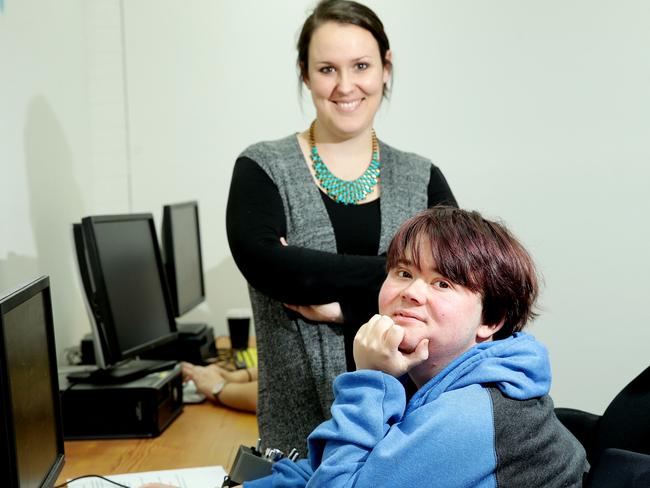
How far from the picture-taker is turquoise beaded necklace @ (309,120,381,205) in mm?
1864

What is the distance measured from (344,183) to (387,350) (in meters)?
0.73

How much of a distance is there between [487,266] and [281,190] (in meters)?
0.68

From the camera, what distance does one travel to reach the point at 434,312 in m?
1.25

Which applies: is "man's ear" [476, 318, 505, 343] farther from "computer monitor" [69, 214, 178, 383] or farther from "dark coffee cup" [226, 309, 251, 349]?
"dark coffee cup" [226, 309, 251, 349]

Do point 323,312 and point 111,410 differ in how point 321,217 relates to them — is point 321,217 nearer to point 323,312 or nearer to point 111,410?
point 323,312

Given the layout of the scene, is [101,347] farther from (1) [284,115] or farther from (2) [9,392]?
(1) [284,115]

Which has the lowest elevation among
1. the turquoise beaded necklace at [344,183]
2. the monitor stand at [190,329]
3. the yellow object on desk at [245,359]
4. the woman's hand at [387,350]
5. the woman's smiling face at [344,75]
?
the yellow object on desk at [245,359]

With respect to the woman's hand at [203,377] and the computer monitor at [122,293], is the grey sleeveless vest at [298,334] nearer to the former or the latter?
the computer monitor at [122,293]

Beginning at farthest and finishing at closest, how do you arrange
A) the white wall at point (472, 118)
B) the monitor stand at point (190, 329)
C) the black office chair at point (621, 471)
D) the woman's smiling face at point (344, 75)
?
the white wall at point (472, 118), the monitor stand at point (190, 329), the woman's smiling face at point (344, 75), the black office chair at point (621, 471)

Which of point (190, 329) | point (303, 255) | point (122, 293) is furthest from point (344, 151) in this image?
point (190, 329)

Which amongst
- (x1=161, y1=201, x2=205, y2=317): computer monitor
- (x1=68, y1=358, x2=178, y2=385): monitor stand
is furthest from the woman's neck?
(x1=161, y1=201, x2=205, y2=317): computer monitor

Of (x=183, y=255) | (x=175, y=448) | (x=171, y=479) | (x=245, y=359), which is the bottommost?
(x=245, y=359)

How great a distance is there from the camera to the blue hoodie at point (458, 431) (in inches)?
42.5

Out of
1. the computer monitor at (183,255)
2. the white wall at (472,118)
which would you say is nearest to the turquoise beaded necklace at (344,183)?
the computer monitor at (183,255)
